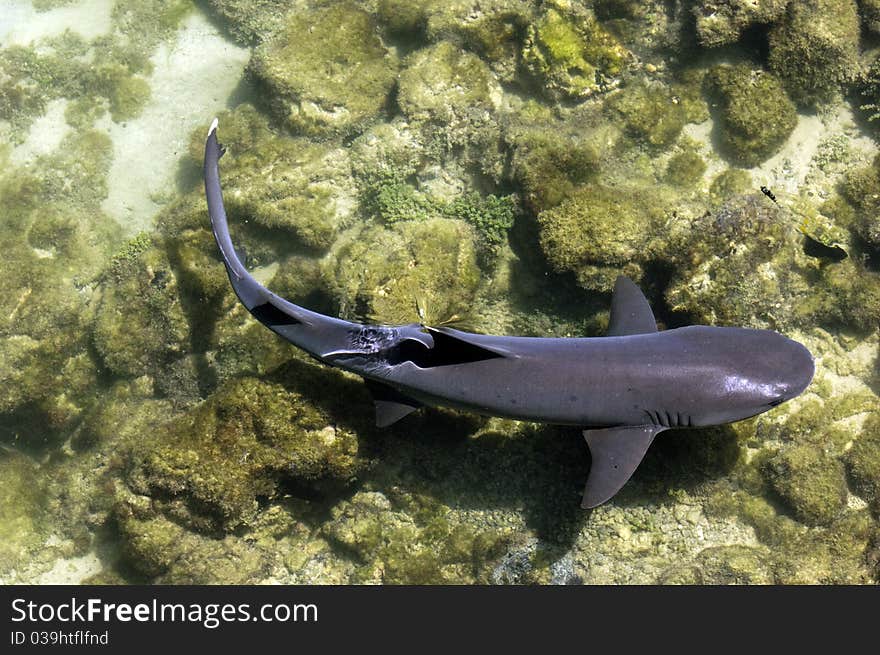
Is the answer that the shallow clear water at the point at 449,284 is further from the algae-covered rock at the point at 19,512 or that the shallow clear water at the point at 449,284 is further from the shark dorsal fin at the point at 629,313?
the shark dorsal fin at the point at 629,313

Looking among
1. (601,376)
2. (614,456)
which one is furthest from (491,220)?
(614,456)

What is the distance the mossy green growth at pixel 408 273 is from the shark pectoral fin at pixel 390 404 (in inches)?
39.5

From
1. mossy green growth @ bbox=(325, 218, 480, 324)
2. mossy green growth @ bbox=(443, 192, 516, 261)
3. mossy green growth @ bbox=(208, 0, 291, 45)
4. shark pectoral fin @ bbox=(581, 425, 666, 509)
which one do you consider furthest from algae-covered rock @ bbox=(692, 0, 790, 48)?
mossy green growth @ bbox=(208, 0, 291, 45)

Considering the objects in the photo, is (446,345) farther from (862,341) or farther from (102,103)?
(102,103)

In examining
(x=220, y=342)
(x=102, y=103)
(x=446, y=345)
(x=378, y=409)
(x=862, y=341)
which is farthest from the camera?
(x=102, y=103)

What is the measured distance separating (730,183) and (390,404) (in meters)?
5.16

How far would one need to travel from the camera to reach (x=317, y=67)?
27.6ft

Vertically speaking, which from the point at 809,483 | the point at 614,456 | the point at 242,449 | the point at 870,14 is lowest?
Result: the point at 242,449

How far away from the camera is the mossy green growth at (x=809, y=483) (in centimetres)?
584

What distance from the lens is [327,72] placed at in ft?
27.6

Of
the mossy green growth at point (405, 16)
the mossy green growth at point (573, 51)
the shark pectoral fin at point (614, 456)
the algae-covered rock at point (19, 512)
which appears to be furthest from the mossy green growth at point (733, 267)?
the algae-covered rock at point (19, 512)

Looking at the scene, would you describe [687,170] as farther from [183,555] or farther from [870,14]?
[183,555]
